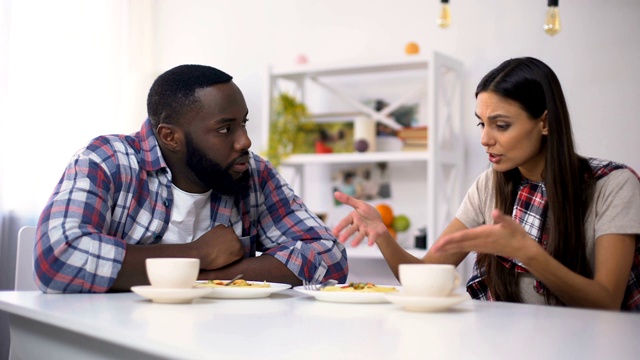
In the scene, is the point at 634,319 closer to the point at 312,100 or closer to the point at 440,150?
the point at 440,150

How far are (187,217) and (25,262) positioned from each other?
17.6 inches

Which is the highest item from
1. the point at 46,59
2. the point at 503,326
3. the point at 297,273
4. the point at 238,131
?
the point at 46,59

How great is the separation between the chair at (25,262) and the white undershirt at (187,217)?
0.38m

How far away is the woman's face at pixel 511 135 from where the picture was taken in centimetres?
169

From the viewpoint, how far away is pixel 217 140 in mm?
1880

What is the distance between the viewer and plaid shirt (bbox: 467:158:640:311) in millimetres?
1626

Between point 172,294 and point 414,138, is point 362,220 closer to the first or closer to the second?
point 172,294

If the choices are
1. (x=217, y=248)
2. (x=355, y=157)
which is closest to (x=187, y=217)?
(x=217, y=248)

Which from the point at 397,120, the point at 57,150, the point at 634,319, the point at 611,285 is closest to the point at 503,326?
the point at 634,319

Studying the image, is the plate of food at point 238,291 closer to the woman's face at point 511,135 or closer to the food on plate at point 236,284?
the food on plate at point 236,284

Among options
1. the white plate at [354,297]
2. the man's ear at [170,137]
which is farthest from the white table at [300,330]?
the man's ear at [170,137]

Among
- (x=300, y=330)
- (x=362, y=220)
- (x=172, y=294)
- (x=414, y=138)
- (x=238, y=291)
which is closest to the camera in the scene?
(x=300, y=330)

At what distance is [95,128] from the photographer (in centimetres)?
374

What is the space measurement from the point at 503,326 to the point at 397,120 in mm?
2761
